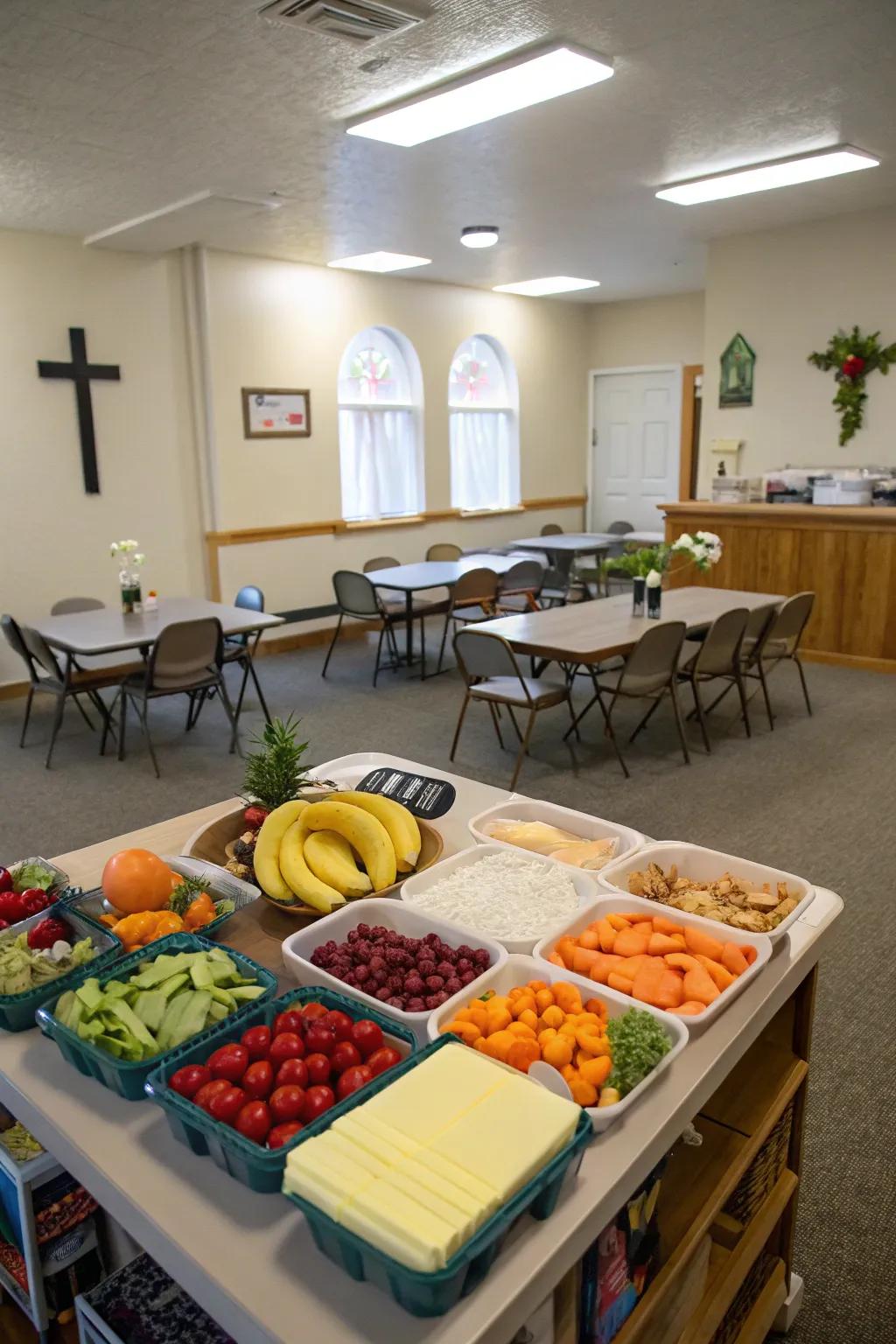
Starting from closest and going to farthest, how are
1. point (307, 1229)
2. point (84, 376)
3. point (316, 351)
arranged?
point (307, 1229)
point (84, 376)
point (316, 351)

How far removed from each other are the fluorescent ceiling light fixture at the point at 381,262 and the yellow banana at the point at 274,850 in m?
6.38

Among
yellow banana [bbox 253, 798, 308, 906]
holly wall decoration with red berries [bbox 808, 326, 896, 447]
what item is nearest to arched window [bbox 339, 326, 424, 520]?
holly wall decoration with red berries [bbox 808, 326, 896, 447]

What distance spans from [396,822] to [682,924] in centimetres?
56

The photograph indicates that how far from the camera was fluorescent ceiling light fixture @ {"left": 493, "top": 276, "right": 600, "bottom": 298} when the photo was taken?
28.1 feet

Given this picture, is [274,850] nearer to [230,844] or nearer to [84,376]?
[230,844]

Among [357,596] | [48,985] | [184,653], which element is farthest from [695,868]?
[357,596]

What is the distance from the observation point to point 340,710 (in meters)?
5.84

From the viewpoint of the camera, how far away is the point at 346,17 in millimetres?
2963

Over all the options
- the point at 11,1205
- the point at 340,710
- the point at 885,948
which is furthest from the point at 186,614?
the point at 11,1205

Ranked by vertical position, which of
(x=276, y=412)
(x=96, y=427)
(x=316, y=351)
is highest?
(x=316, y=351)

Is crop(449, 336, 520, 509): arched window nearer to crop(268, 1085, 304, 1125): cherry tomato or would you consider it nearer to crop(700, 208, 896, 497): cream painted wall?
crop(700, 208, 896, 497): cream painted wall

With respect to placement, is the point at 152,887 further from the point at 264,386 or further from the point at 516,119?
the point at 264,386

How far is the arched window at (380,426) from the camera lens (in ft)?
27.0

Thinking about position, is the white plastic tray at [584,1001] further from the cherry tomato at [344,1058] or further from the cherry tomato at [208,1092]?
the cherry tomato at [208,1092]
